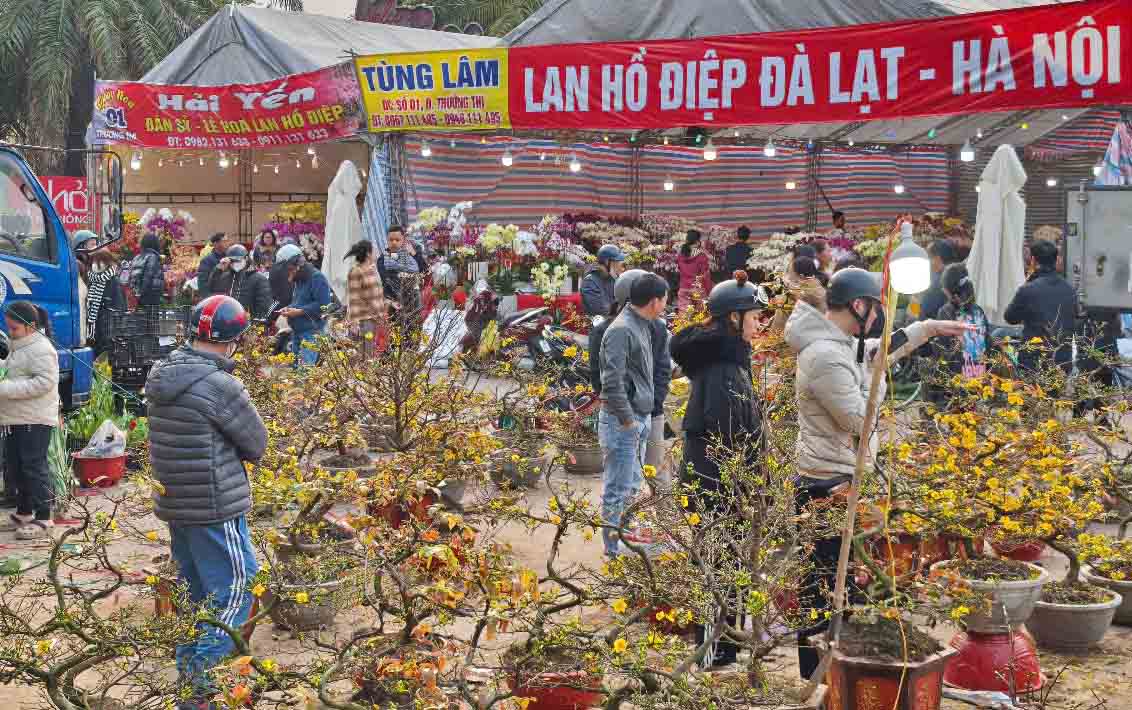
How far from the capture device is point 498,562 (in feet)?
16.3

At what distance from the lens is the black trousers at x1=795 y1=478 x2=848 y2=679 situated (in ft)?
17.3

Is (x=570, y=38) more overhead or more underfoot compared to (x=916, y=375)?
more overhead

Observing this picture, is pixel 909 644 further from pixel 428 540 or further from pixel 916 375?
pixel 916 375

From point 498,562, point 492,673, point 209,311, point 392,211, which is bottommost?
point 492,673

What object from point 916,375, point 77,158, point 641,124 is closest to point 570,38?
point 641,124

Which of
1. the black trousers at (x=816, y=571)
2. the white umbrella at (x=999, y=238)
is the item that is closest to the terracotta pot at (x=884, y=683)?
the black trousers at (x=816, y=571)

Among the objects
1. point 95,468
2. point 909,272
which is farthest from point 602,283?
point 909,272

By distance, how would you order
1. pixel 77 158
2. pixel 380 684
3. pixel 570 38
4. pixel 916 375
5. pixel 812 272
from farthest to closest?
pixel 77 158 < pixel 570 38 < pixel 916 375 < pixel 812 272 < pixel 380 684

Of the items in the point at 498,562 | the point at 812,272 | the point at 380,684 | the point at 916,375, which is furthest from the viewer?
the point at 916,375

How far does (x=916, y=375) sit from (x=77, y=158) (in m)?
26.0

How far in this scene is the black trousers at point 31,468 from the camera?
8.70m

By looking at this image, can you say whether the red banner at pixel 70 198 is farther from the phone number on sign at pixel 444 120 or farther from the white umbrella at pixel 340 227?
the phone number on sign at pixel 444 120

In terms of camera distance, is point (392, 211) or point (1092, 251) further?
point (392, 211)

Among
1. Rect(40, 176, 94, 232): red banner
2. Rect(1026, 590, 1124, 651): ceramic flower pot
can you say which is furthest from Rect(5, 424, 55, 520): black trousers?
Rect(40, 176, 94, 232): red banner
